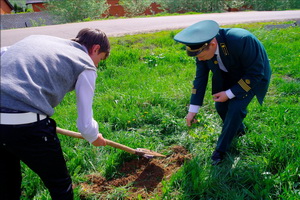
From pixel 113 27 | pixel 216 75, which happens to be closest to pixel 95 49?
pixel 216 75

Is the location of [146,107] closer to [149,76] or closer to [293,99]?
[149,76]

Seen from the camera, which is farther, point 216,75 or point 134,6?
point 134,6

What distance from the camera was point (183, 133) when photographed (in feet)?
10.1

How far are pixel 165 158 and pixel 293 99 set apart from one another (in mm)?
2209

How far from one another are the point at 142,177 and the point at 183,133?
2.63 ft

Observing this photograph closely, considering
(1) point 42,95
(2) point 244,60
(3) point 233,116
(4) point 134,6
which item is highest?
(1) point 42,95

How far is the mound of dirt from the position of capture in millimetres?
2352

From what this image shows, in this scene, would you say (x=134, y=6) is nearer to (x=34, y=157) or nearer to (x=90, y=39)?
(x=90, y=39)

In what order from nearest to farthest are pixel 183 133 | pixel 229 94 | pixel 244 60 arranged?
pixel 244 60
pixel 229 94
pixel 183 133

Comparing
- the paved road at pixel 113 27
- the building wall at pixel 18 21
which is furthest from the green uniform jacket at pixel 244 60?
the building wall at pixel 18 21

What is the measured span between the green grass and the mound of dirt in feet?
0.29

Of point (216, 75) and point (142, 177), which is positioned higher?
point (216, 75)

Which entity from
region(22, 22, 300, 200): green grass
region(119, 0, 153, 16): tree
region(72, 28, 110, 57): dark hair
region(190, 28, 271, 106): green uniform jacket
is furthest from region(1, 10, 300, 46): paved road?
region(119, 0, 153, 16): tree

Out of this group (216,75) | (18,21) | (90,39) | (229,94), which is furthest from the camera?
(18,21)
